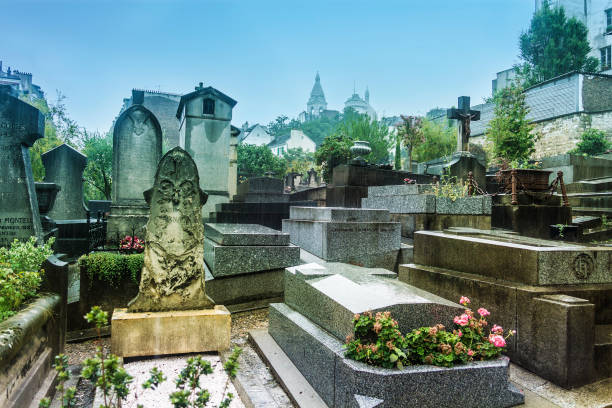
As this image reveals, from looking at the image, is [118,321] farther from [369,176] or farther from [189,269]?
[369,176]

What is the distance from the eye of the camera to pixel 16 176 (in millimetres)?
6070

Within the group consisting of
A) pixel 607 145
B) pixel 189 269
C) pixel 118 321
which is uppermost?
pixel 607 145

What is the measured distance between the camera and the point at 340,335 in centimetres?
326

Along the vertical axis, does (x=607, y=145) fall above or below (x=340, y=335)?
above

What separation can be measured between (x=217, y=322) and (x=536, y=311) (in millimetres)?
3067

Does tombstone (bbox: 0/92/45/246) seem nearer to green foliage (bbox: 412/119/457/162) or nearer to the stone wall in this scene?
the stone wall

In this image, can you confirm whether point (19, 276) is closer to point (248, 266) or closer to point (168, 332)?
point (168, 332)

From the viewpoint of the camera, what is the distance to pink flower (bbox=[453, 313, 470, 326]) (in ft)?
10.3

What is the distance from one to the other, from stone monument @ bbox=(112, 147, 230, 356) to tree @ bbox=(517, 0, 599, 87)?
4048 cm

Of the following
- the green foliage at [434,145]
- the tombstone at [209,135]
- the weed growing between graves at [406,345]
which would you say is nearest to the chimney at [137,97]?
the tombstone at [209,135]

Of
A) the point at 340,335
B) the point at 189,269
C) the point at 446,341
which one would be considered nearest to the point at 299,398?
the point at 340,335

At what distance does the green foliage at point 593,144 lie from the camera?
80.8ft

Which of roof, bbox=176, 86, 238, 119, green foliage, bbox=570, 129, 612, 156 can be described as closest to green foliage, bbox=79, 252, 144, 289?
roof, bbox=176, 86, 238, 119

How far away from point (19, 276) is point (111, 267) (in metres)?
1.81
